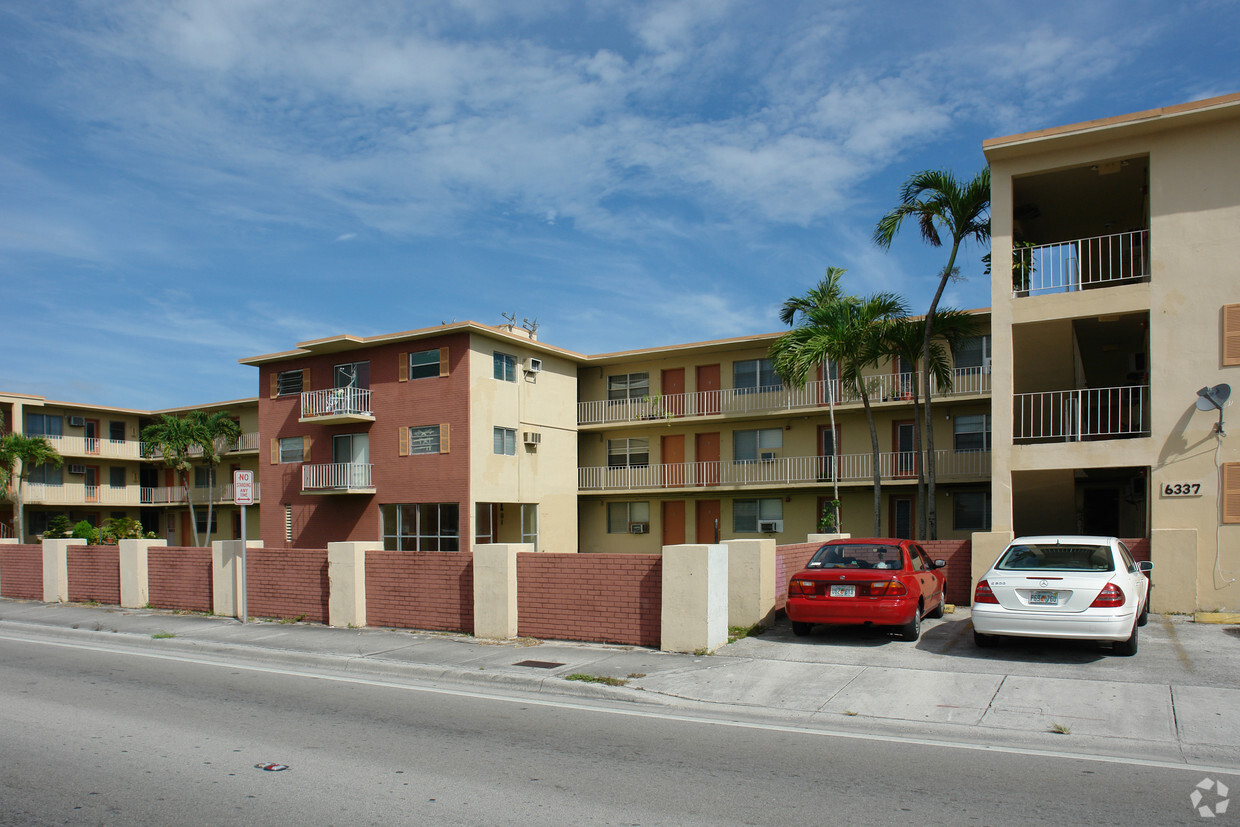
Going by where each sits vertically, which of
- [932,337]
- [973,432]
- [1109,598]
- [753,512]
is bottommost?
[753,512]

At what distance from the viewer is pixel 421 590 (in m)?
14.4

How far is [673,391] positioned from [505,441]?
6.56m

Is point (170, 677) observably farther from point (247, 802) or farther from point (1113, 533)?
point (1113, 533)

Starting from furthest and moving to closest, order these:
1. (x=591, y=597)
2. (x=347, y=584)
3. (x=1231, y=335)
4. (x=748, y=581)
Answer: (x=347, y=584) → (x=1231, y=335) → (x=748, y=581) → (x=591, y=597)

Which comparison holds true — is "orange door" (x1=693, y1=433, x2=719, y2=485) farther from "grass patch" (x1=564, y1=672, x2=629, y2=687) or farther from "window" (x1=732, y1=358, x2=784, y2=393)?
"grass patch" (x1=564, y1=672, x2=629, y2=687)

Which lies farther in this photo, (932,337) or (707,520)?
(707,520)

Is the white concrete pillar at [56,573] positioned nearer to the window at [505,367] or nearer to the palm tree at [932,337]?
the window at [505,367]

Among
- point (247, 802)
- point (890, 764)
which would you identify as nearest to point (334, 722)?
point (247, 802)

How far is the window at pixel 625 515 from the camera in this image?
33.7m

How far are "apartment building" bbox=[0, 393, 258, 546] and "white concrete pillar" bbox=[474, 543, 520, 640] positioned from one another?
31.7 metres

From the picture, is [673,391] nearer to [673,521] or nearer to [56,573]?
[673,521]

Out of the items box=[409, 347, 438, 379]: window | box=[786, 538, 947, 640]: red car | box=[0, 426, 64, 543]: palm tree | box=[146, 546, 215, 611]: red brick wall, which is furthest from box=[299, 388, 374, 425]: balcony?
box=[786, 538, 947, 640]: red car

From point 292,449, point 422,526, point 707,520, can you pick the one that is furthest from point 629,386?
point 292,449

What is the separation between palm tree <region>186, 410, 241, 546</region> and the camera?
40719mm
